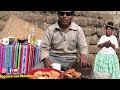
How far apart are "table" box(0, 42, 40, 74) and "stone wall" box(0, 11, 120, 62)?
5.84 ft

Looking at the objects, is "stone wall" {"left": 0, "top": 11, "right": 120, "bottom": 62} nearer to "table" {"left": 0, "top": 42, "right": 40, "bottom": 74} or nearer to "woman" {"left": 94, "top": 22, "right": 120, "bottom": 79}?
"woman" {"left": 94, "top": 22, "right": 120, "bottom": 79}

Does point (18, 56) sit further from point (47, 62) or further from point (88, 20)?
point (88, 20)

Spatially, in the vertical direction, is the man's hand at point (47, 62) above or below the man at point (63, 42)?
below

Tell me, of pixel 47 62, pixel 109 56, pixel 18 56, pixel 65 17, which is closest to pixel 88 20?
pixel 109 56

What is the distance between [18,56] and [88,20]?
226cm

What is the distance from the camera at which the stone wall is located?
6.11m

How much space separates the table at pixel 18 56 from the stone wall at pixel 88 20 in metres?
1.78

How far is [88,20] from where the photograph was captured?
613 centimetres

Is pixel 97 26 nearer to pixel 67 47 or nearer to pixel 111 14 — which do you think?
pixel 111 14

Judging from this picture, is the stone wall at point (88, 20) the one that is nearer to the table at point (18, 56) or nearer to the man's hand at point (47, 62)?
the table at point (18, 56)

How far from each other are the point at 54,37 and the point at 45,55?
0.28 metres

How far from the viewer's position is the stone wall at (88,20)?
20.0 ft

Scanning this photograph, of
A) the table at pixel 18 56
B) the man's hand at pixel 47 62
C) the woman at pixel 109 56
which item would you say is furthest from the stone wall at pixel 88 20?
the man's hand at pixel 47 62
